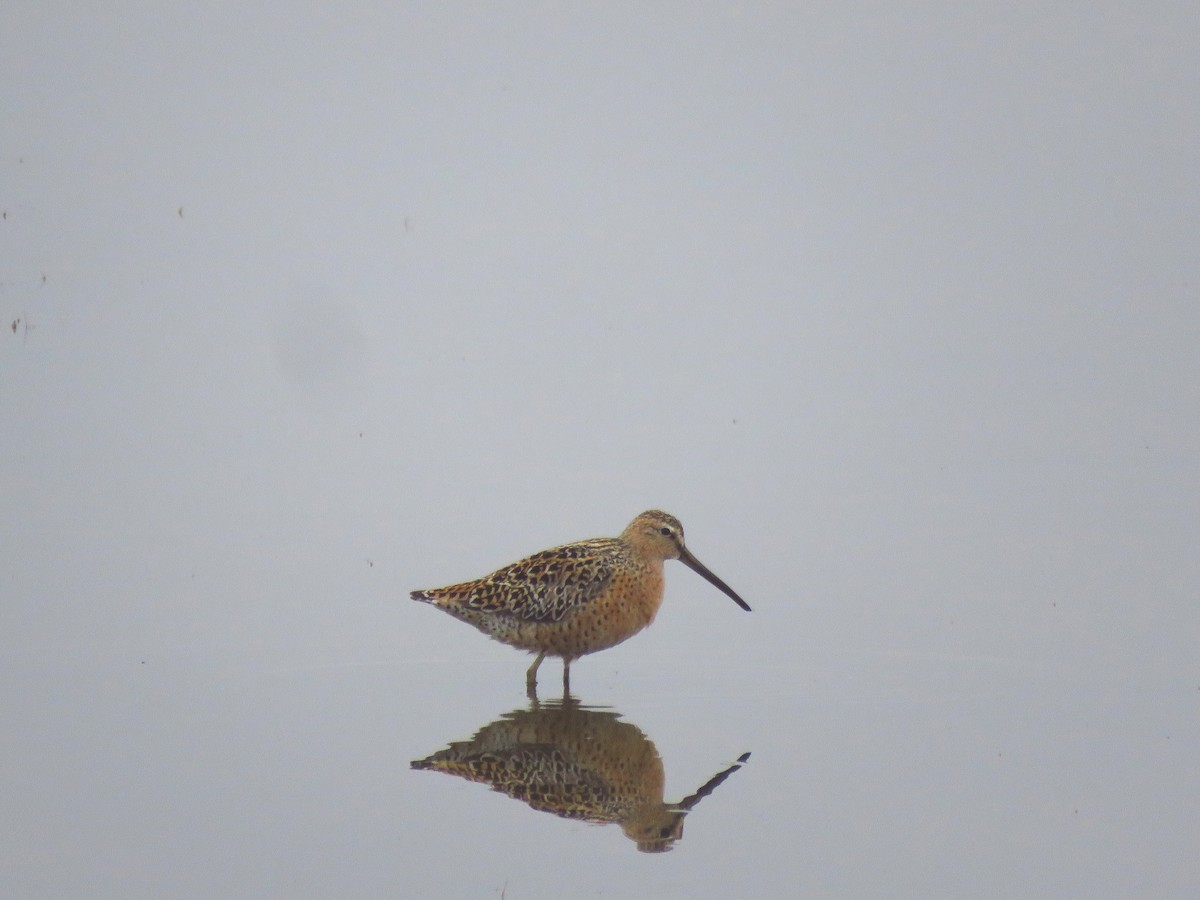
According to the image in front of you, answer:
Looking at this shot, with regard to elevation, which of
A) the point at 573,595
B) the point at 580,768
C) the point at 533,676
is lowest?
the point at 580,768

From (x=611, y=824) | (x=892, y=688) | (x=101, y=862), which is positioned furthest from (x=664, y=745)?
(x=101, y=862)

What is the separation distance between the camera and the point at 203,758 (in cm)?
682

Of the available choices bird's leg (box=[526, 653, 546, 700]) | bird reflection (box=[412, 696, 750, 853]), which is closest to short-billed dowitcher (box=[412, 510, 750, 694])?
bird's leg (box=[526, 653, 546, 700])

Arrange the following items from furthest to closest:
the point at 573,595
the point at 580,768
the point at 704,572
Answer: the point at 704,572, the point at 573,595, the point at 580,768

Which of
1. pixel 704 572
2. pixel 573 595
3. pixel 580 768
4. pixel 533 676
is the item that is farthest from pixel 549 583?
pixel 580 768

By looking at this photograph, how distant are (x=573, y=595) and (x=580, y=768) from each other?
1.59 m

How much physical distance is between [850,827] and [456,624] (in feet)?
12.5

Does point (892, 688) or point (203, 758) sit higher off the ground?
point (892, 688)

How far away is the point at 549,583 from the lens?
849 centimetres

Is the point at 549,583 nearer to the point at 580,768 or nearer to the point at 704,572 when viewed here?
the point at 704,572

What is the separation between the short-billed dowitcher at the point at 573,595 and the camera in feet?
27.6

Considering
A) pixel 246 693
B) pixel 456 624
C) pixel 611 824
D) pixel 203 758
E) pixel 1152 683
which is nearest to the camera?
pixel 611 824

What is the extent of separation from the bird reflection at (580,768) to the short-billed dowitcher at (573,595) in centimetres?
69

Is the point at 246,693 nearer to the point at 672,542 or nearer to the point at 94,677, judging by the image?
the point at 94,677
